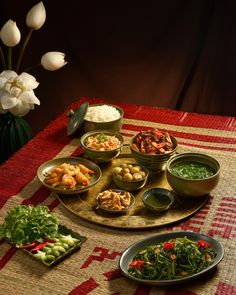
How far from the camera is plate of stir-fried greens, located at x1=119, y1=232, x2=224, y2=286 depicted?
1435mm

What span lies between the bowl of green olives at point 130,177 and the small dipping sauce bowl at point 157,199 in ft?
0.20

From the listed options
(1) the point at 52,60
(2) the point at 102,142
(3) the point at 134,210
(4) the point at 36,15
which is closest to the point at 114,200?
(3) the point at 134,210

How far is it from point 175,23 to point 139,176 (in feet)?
5.00

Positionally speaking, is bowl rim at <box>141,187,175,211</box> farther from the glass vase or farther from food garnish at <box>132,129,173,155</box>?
the glass vase

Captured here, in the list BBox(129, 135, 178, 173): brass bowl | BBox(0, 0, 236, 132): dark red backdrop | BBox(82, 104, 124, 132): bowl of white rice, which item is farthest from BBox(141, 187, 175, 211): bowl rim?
BBox(0, 0, 236, 132): dark red backdrop

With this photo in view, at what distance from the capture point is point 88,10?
3314 millimetres

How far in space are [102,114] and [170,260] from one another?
1.09 m

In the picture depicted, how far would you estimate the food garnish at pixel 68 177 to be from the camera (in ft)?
6.20

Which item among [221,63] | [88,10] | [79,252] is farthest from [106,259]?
[88,10]

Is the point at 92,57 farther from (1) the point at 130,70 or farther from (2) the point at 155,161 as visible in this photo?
(2) the point at 155,161

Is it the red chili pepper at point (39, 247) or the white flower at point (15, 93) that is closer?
the red chili pepper at point (39, 247)

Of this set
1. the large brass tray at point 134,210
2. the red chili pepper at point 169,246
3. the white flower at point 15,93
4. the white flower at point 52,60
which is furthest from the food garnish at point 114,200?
the white flower at point 52,60

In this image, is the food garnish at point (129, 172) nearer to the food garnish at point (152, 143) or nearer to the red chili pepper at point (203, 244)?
the food garnish at point (152, 143)

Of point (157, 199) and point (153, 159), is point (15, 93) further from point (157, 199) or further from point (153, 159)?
point (157, 199)
